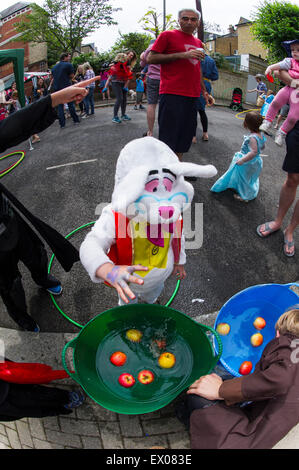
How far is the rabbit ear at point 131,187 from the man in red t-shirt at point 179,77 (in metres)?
2.20

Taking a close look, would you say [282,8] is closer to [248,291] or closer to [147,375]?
[248,291]

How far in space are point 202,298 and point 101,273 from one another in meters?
1.66

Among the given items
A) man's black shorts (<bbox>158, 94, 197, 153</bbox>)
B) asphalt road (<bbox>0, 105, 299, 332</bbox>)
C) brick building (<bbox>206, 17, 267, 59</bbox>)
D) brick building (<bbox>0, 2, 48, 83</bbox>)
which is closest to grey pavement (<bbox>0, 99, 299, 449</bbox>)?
asphalt road (<bbox>0, 105, 299, 332</bbox>)

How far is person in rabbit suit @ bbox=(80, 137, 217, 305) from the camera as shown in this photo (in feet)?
5.14

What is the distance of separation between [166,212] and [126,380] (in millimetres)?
1120

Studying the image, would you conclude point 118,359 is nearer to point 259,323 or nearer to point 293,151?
point 259,323

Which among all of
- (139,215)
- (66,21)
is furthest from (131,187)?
(66,21)

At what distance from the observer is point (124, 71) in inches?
247

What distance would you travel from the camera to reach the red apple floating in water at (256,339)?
239 cm

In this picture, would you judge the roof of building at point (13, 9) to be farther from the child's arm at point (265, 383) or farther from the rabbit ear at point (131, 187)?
the child's arm at point (265, 383)

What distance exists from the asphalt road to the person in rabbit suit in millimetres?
1183

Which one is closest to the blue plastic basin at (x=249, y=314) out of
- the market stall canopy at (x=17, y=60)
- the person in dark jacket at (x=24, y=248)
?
Answer: the person in dark jacket at (x=24, y=248)

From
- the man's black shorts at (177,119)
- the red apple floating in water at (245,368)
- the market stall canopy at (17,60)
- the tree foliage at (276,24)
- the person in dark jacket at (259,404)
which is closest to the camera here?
the person in dark jacket at (259,404)
